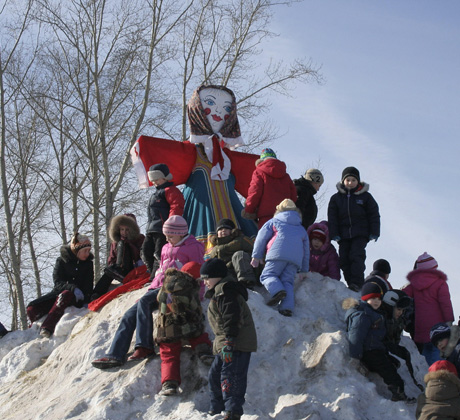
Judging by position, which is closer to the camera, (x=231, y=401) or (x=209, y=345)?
(x=231, y=401)

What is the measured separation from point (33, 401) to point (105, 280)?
2270mm

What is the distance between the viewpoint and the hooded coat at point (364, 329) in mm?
6730

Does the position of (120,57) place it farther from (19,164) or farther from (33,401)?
(33,401)

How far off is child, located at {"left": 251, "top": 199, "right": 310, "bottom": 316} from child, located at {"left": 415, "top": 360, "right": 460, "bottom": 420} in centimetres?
211

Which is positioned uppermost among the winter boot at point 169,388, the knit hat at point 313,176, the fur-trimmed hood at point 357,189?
the knit hat at point 313,176

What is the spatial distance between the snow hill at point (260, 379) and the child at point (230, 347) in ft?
0.68

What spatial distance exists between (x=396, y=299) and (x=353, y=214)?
61.9 inches

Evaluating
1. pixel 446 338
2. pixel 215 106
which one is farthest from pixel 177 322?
pixel 215 106

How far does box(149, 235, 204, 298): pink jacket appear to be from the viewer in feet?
25.3

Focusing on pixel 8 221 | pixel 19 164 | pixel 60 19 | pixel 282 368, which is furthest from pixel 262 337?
pixel 19 164

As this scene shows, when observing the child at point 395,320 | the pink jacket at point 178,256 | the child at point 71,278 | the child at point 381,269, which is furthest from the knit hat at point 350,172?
the child at point 71,278

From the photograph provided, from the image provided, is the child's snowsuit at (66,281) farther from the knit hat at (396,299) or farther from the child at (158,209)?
the knit hat at (396,299)

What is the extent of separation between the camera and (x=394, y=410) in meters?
6.32

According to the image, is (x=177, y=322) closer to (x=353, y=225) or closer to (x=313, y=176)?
(x=353, y=225)
